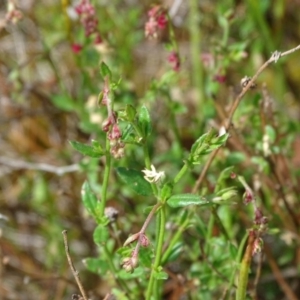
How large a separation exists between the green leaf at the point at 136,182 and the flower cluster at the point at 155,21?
0.97ft

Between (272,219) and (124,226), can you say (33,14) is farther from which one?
(272,219)

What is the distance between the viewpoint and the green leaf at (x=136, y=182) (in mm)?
1040

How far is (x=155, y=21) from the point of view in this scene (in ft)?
4.03

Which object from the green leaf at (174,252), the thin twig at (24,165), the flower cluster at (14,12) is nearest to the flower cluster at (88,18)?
the flower cluster at (14,12)

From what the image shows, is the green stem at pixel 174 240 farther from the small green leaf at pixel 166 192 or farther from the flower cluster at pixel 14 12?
the flower cluster at pixel 14 12

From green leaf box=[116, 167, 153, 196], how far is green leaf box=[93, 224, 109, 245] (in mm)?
102

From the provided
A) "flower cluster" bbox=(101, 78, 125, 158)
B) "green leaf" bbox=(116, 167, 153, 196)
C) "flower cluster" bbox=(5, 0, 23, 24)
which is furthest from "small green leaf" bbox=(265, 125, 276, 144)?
"flower cluster" bbox=(5, 0, 23, 24)

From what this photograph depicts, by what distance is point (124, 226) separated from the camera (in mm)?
1556

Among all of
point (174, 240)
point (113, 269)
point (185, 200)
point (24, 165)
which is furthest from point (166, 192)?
point (24, 165)

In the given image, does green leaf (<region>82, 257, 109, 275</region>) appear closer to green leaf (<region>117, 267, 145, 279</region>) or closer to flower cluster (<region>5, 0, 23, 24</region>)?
green leaf (<region>117, 267, 145, 279</region>)

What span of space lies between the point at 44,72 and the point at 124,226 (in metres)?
0.81

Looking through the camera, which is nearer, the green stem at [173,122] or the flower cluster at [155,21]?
the flower cluster at [155,21]

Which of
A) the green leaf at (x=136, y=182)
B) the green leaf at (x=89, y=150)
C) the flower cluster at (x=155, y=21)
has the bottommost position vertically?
the green leaf at (x=136, y=182)

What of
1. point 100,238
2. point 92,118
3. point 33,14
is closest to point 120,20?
point 33,14
